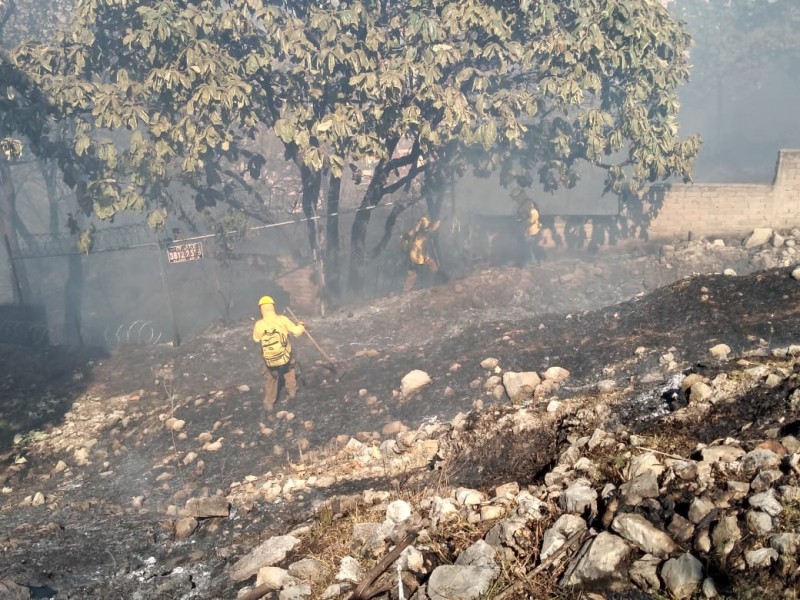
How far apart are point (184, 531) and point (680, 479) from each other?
4.22m

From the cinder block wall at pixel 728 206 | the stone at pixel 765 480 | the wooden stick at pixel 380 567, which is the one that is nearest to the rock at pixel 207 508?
the wooden stick at pixel 380 567

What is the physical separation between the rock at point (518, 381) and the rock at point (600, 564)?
4300mm

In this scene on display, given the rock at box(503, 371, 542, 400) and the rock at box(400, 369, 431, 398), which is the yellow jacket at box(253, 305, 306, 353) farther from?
the rock at box(503, 371, 542, 400)

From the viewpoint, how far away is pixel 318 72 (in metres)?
11.8

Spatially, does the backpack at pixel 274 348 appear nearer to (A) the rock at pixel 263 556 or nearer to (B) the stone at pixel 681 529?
(A) the rock at pixel 263 556

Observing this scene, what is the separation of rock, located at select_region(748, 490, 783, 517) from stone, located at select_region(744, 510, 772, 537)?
46mm

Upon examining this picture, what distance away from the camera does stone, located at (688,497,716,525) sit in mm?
3676

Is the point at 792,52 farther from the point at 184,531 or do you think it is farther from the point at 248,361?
the point at 184,531

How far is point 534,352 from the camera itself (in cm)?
935

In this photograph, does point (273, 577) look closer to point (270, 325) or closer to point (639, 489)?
point (639, 489)

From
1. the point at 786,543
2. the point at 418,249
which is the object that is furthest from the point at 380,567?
the point at 418,249

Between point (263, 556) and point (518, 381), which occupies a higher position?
point (518, 381)

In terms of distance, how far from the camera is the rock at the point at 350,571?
4332 mm

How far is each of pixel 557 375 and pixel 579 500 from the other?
13.1 ft
